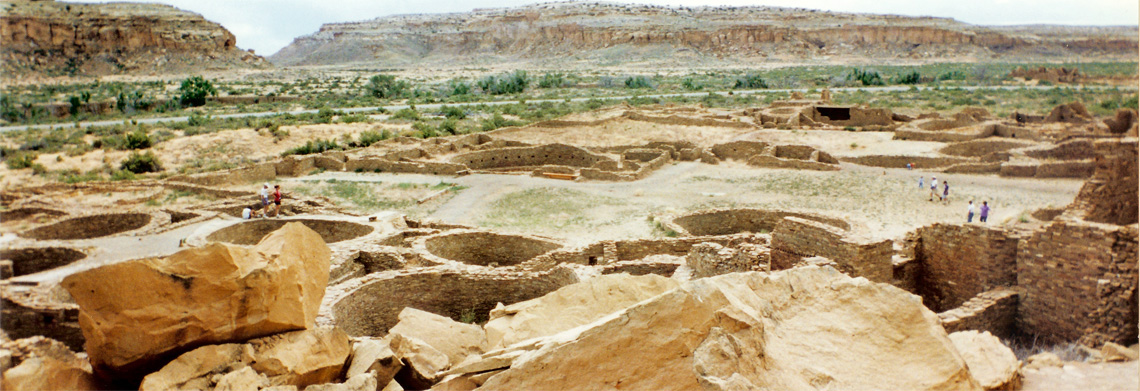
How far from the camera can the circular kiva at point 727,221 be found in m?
17.3

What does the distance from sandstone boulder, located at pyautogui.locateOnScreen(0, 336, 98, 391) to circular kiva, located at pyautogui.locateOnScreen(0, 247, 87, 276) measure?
352 inches

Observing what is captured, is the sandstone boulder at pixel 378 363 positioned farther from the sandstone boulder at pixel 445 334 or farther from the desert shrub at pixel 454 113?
the desert shrub at pixel 454 113

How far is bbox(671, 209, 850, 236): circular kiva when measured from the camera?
17312 mm

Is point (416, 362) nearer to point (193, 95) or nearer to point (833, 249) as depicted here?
point (833, 249)

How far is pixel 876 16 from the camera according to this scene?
427ft

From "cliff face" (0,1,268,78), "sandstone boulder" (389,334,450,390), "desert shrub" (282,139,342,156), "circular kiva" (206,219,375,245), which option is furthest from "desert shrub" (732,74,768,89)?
"cliff face" (0,1,268,78)

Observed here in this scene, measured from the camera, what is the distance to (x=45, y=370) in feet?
19.3

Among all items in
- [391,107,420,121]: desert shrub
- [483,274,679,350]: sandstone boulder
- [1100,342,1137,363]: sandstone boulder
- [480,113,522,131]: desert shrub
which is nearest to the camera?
[1100,342,1137,363]: sandstone boulder

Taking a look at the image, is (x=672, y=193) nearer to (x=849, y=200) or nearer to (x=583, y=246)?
(x=849, y=200)

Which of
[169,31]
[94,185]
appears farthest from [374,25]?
[94,185]

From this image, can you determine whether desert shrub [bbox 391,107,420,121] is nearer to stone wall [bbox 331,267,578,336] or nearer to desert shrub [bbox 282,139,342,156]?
desert shrub [bbox 282,139,342,156]

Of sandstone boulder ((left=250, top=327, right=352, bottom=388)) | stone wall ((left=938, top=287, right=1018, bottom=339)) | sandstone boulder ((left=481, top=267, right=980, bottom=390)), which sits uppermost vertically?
sandstone boulder ((left=481, top=267, right=980, bottom=390))

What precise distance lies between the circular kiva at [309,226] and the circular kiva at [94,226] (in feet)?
10.8

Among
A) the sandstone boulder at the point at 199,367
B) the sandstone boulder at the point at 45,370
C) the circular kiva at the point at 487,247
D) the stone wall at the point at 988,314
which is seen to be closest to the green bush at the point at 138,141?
the circular kiva at the point at 487,247
